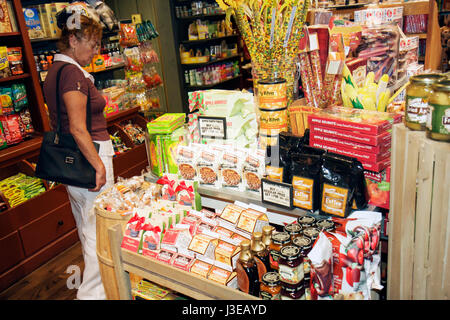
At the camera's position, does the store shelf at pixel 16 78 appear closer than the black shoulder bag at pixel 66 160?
No

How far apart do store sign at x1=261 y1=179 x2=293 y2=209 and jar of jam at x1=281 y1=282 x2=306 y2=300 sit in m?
0.40

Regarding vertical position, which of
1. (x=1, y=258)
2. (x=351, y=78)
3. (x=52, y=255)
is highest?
(x=351, y=78)

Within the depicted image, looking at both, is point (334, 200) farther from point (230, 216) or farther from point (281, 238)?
point (230, 216)

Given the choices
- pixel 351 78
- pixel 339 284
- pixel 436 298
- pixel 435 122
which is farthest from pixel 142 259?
pixel 351 78

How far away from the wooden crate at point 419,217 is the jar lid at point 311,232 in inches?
9.6

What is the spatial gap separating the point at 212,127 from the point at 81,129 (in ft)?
2.59

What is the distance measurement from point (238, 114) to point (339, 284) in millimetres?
990

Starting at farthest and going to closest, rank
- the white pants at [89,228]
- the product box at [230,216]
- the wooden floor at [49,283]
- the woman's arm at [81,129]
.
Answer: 1. the wooden floor at [49,283]
2. the white pants at [89,228]
3. the woman's arm at [81,129]
4. the product box at [230,216]

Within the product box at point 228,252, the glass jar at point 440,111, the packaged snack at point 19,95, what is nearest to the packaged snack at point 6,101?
the packaged snack at point 19,95

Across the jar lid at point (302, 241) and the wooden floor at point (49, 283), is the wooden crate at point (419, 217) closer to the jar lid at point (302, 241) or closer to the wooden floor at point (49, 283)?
the jar lid at point (302, 241)

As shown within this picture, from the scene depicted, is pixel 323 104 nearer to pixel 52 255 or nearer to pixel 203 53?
pixel 52 255

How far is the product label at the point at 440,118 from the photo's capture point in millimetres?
1018

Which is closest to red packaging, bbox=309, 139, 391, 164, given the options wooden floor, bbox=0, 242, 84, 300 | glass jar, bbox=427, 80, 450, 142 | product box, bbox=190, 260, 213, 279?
glass jar, bbox=427, 80, 450, 142
